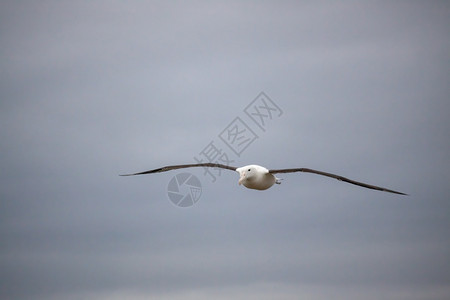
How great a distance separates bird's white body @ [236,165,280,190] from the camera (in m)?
51.4

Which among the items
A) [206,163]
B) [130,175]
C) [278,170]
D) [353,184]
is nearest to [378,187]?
[353,184]

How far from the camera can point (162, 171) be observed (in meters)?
55.6

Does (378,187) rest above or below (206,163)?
below

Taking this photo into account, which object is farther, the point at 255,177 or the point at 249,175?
the point at 255,177

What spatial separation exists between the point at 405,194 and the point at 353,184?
3.47 meters

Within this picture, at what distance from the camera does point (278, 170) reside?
169ft

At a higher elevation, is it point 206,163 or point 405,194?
point 206,163

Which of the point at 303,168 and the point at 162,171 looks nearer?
the point at 303,168

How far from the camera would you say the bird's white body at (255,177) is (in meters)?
51.4

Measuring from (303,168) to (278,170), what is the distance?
133 centimetres

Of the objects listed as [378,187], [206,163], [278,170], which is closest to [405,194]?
[378,187]

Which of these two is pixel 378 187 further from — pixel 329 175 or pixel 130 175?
pixel 130 175

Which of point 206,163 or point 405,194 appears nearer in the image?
point 405,194

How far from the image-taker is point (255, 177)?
169ft
